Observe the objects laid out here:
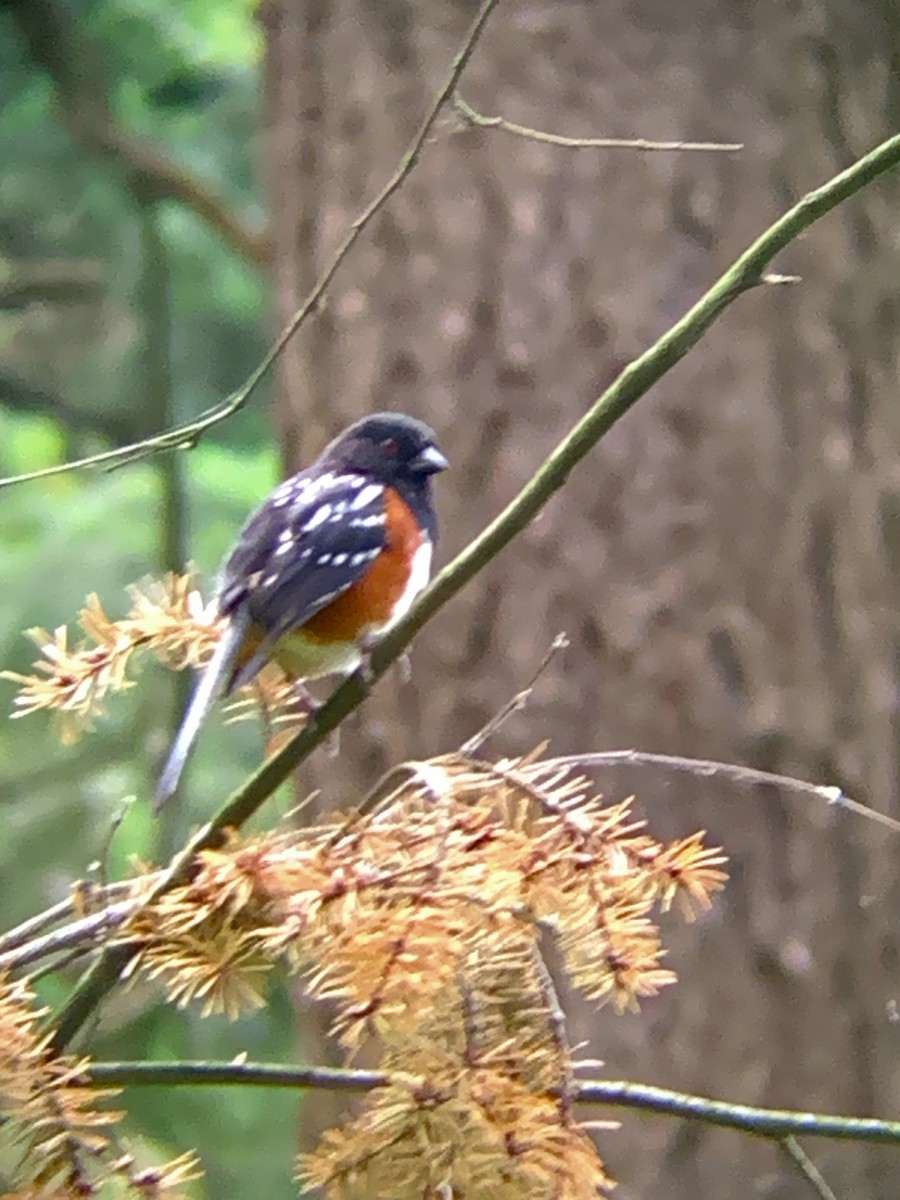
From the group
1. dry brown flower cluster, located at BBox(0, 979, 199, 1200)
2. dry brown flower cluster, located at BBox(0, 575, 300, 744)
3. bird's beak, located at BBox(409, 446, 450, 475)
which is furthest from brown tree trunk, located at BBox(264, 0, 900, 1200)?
dry brown flower cluster, located at BBox(0, 979, 199, 1200)

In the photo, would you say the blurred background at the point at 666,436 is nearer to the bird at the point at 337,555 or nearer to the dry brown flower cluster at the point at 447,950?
the bird at the point at 337,555

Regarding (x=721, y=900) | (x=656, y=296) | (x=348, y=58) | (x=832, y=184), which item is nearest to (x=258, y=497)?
(x=348, y=58)

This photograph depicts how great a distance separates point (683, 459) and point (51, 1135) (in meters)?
1.28

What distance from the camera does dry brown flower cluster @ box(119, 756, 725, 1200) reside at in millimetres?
672

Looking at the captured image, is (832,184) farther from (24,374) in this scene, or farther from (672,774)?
(24,374)

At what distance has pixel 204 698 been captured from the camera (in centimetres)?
109

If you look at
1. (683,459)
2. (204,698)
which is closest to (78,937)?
(204,698)

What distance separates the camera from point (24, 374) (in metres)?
2.92

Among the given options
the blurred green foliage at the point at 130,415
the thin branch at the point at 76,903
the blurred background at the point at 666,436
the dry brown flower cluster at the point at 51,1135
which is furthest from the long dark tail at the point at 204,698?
the blurred green foliage at the point at 130,415

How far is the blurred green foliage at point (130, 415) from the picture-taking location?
252 cm

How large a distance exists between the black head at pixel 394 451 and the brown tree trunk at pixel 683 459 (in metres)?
0.32

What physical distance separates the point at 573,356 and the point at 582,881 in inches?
47.7

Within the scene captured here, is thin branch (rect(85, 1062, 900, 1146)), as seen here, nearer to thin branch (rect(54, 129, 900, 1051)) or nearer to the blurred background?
thin branch (rect(54, 129, 900, 1051))

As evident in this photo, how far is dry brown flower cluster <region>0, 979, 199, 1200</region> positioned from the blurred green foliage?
1612 mm
